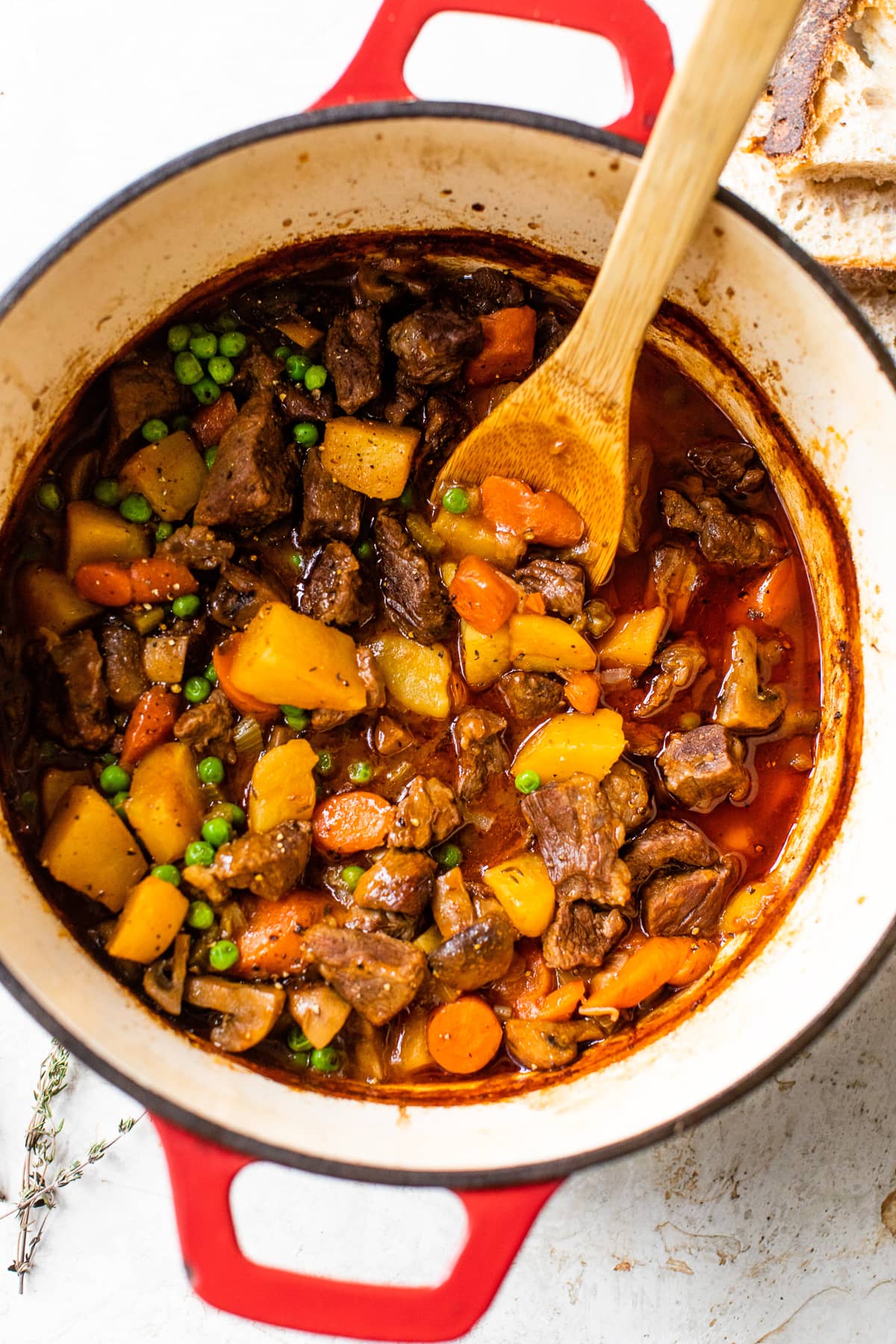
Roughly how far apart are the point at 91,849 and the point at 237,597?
72 cm

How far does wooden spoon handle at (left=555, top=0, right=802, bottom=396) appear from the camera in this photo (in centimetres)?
192

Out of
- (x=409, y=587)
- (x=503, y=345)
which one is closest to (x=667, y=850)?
(x=409, y=587)

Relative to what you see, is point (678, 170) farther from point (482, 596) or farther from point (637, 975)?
point (637, 975)

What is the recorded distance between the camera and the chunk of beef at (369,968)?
8.45ft

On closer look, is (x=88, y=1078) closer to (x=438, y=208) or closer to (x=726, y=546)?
(x=726, y=546)

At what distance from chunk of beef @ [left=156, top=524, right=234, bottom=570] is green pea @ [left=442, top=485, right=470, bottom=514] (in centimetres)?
57

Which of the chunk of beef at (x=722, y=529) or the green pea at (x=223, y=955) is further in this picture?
the chunk of beef at (x=722, y=529)

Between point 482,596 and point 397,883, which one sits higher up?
point 482,596

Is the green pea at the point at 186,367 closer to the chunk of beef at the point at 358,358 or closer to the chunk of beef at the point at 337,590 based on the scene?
the chunk of beef at the point at 358,358

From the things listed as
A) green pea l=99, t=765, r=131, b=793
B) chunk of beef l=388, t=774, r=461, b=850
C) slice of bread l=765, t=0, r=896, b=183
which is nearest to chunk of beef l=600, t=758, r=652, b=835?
chunk of beef l=388, t=774, r=461, b=850

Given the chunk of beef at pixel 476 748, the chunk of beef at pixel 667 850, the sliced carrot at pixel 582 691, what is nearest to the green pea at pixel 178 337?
the chunk of beef at pixel 476 748

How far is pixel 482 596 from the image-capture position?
271 cm

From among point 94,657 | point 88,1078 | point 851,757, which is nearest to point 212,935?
point 88,1078

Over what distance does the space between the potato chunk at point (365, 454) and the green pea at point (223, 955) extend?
3.94ft
